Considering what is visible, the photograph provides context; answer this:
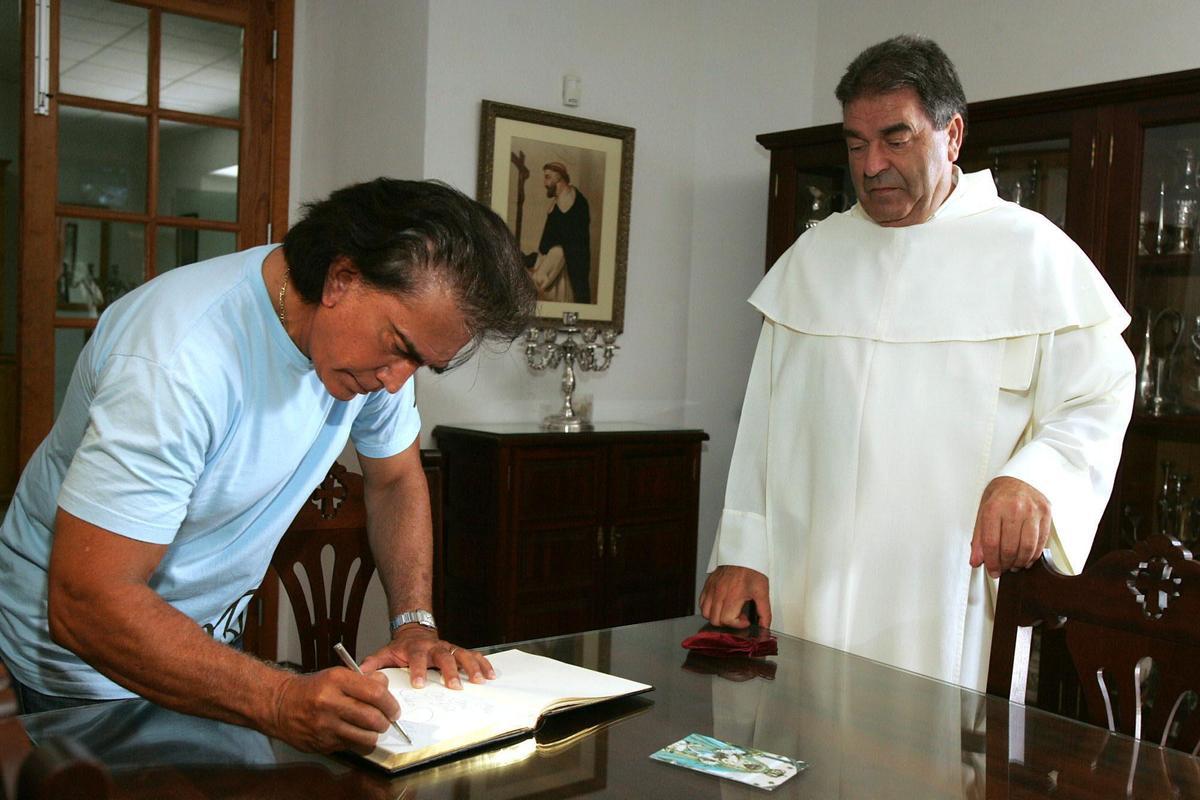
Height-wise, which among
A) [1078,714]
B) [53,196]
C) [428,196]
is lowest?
[1078,714]

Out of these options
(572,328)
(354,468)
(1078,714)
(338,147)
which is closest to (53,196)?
(338,147)

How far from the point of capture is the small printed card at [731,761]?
1.30 metres

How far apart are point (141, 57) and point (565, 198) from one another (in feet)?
5.60

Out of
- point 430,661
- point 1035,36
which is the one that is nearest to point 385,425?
point 430,661

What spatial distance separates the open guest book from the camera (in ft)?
4.28

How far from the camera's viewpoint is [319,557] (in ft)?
6.63

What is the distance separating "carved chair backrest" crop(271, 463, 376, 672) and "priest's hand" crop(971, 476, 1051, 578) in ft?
3.56

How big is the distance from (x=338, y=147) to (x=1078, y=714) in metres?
3.43

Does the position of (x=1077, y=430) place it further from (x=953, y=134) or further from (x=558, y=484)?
(x=558, y=484)

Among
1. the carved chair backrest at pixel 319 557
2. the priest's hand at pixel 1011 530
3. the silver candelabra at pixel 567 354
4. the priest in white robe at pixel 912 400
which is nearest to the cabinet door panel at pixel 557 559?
the silver candelabra at pixel 567 354

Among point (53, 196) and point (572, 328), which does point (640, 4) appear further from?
point (53, 196)

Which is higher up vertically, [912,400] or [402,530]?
[912,400]

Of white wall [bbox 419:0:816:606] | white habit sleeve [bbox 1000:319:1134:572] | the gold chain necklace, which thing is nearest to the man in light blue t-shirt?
the gold chain necklace

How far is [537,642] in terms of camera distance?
1.91 metres
